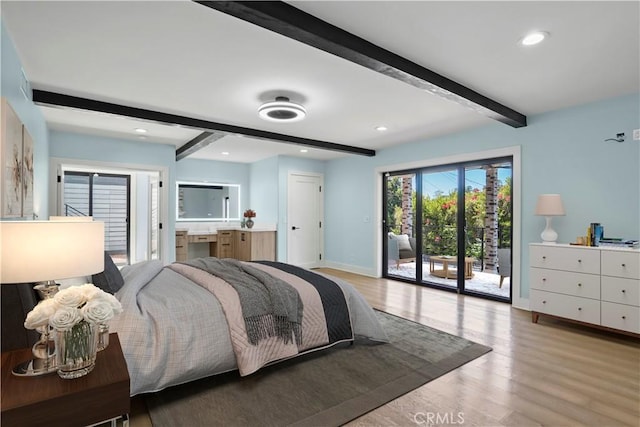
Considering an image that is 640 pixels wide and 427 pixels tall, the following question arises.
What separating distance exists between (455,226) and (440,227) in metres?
0.25

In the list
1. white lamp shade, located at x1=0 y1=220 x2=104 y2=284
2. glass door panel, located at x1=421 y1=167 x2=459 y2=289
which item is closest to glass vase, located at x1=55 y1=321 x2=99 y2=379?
white lamp shade, located at x1=0 y1=220 x2=104 y2=284

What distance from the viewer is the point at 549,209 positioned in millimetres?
3613

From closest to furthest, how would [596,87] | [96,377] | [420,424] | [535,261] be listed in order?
[96,377], [420,424], [596,87], [535,261]

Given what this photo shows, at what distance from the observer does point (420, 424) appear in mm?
1875

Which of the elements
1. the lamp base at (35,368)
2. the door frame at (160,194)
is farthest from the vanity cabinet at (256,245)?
the lamp base at (35,368)

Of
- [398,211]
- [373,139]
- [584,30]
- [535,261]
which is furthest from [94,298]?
[398,211]

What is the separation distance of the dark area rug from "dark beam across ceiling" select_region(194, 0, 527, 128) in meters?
2.26

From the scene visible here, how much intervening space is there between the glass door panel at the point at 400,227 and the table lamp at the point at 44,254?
4.91 m

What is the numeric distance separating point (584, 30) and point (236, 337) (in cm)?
309

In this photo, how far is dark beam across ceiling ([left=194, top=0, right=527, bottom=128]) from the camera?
5.81ft

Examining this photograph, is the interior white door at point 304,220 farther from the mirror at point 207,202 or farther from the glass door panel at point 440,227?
the glass door panel at point 440,227

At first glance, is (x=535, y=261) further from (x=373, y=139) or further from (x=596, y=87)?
(x=373, y=139)

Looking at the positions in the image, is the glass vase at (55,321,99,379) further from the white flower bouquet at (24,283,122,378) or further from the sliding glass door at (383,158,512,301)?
the sliding glass door at (383,158,512,301)

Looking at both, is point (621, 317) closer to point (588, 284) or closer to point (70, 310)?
A: point (588, 284)
